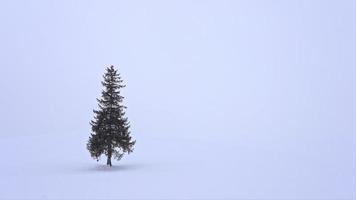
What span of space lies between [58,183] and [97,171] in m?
7.25

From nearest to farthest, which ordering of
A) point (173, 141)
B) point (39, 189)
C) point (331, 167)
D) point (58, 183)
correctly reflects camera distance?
1. point (39, 189)
2. point (58, 183)
3. point (331, 167)
4. point (173, 141)

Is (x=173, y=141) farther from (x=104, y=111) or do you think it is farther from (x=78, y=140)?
(x=104, y=111)

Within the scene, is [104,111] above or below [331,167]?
above

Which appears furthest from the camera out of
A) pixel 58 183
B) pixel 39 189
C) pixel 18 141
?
pixel 18 141

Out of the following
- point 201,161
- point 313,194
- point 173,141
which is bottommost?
point 313,194

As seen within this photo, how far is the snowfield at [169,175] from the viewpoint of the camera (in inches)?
1218

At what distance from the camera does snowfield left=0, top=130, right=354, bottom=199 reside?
30938mm

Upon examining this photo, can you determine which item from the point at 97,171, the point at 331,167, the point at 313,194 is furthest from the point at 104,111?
the point at 331,167

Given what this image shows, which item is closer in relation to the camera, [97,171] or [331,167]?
[97,171]

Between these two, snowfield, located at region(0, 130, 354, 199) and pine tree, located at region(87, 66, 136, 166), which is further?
pine tree, located at region(87, 66, 136, 166)

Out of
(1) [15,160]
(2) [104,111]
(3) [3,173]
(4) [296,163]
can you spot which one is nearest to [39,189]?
(3) [3,173]

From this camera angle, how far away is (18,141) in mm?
68125

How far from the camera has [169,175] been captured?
1511 inches

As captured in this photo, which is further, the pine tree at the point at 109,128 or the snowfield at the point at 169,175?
the pine tree at the point at 109,128
